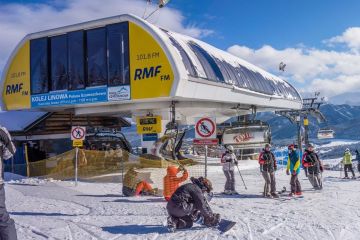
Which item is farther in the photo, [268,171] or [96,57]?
[96,57]

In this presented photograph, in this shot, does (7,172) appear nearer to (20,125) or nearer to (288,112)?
(20,125)

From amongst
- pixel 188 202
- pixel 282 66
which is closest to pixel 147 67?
pixel 188 202

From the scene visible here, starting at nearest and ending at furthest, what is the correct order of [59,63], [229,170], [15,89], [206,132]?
1. [206,132]
2. [229,170]
3. [59,63]
4. [15,89]

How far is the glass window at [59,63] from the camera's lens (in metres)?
20.8

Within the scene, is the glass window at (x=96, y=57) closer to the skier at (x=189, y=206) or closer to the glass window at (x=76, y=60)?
the glass window at (x=76, y=60)

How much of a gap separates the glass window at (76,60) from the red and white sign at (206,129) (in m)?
9.11

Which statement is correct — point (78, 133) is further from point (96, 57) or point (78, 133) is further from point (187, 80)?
point (187, 80)

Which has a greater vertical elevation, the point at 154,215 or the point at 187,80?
the point at 187,80

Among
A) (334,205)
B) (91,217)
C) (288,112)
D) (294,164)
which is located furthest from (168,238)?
(288,112)

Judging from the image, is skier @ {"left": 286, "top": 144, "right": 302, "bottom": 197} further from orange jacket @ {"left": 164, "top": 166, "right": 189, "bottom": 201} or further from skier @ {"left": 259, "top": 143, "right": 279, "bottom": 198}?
orange jacket @ {"left": 164, "top": 166, "right": 189, "bottom": 201}

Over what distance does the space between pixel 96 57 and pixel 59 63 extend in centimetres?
229

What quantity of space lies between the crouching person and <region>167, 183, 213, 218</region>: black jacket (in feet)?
19.4

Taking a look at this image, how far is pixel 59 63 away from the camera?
20.9 m

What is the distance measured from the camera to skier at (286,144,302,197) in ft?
48.1
